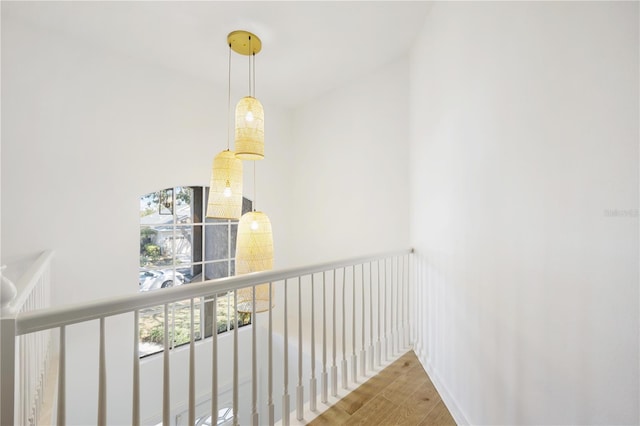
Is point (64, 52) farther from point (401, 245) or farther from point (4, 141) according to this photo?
point (401, 245)

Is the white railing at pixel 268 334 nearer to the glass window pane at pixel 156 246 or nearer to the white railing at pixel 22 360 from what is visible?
the white railing at pixel 22 360

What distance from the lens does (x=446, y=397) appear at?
1895 mm

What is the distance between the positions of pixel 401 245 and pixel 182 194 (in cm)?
249

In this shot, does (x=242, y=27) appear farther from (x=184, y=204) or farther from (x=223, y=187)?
(x=184, y=204)

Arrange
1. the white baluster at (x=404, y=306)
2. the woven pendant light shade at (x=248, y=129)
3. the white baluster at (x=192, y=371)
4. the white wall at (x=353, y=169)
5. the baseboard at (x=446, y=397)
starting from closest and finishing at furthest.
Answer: the white baluster at (x=192, y=371), the baseboard at (x=446, y=397), the woven pendant light shade at (x=248, y=129), the white baluster at (x=404, y=306), the white wall at (x=353, y=169)

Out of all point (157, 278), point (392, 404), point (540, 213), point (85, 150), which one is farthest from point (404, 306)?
point (85, 150)

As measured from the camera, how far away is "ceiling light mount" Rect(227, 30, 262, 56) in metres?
2.47

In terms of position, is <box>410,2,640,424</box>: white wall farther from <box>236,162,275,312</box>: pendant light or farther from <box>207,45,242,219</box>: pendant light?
<box>207,45,242,219</box>: pendant light

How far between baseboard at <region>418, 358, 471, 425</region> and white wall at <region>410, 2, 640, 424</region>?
0.01 metres

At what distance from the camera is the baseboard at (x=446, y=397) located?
5.60 ft

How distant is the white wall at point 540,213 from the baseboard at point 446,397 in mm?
14

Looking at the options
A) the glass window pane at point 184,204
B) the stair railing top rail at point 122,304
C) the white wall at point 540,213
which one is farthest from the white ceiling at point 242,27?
the stair railing top rail at point 122,304

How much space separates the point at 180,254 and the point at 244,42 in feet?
7.61

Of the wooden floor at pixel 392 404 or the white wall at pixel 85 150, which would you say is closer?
the wooden floor at pixel 392 404
